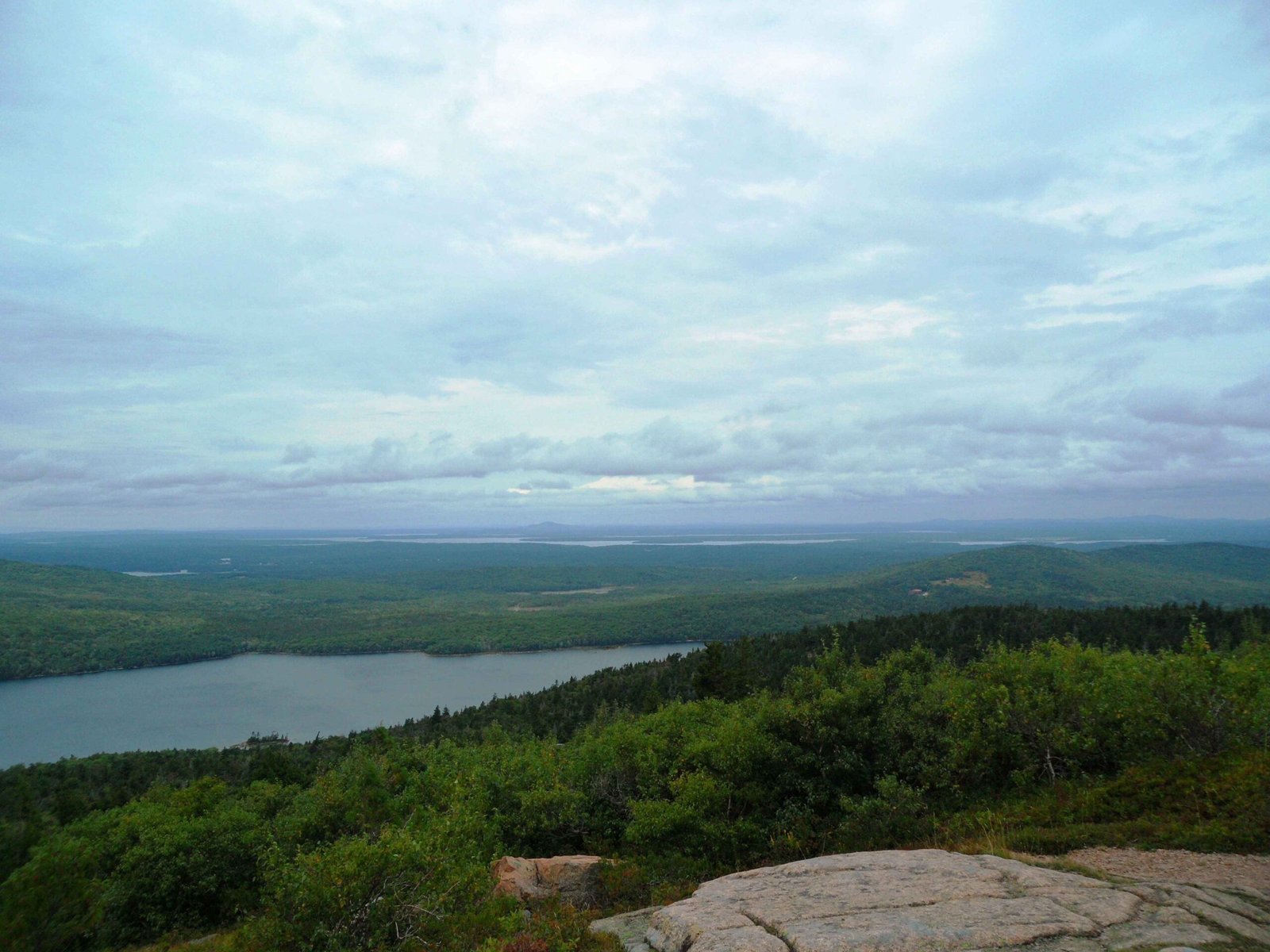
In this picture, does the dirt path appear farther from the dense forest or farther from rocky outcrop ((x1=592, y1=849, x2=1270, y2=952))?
rocky outcrop ((x1=592, y1=849, x2=1270, y2=952))

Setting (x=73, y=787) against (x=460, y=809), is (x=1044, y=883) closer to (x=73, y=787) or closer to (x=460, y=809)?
(x=460, y=809)

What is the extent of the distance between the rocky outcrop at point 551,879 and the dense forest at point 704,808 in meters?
0.98

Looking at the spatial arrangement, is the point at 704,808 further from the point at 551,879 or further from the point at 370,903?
the point at 370,903

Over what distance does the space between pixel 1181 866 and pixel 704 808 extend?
12.7 m

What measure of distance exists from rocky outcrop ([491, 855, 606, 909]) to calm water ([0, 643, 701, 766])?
108063mm

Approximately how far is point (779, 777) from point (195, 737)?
418 ft

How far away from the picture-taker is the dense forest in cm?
1246

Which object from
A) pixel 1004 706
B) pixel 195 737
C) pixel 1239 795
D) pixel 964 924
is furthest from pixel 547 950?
pixel 195 737

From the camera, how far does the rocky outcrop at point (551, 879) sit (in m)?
17.1

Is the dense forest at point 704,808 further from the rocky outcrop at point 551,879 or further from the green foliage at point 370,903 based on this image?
the rocky outcrop at point 551,879

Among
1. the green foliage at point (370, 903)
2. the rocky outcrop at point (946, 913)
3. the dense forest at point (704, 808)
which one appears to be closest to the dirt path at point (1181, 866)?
the dense forest at point (704, 808)

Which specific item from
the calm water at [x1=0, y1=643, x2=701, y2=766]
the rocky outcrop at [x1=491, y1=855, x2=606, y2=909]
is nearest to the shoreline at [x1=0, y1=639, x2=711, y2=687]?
the calm water at [x1=0, y1=643, x2=701, y2=766]

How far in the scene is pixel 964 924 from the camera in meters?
8.72

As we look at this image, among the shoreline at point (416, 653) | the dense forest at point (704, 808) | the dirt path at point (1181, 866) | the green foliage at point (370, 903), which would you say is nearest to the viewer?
the dirt path at point (1181, 866)
